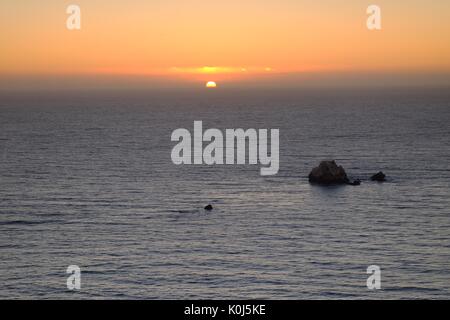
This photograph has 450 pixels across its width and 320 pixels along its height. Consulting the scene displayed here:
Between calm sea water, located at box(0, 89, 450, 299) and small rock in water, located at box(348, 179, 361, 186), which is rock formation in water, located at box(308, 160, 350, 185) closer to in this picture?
small rock in water, located at box(348, 179, 361, 186)

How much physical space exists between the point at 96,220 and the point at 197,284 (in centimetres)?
2851

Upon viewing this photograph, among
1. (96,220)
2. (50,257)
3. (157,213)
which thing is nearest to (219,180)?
(157,213)

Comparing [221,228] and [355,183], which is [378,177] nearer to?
[355,183]

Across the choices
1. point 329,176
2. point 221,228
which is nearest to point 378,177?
point 329,176

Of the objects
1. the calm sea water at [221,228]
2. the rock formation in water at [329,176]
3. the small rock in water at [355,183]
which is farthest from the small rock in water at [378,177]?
the rock formation in water at [329,176]

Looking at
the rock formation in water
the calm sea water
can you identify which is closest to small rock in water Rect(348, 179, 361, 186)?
the rock formation in water

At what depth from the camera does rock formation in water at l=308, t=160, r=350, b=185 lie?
332 feet

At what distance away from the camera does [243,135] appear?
191250 mm

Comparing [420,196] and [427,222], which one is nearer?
[427,222]

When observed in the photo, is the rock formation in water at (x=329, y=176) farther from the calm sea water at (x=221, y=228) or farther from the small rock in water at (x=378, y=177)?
the small rock in water at (x=378, y=177)

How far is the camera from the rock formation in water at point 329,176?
332ft
